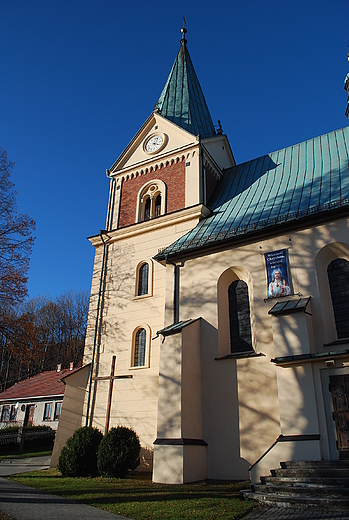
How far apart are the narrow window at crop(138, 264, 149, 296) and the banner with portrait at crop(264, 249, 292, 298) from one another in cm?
567

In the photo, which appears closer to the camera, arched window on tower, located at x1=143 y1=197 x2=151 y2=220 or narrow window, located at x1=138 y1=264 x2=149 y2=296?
narrow window, located at x1=138 y1=264 x2=149 y2=296

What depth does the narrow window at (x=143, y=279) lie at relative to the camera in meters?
16.5

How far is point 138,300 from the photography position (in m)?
16.1

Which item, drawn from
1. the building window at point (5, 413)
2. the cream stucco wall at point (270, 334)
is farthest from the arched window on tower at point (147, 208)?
the building window at point (5, 413)

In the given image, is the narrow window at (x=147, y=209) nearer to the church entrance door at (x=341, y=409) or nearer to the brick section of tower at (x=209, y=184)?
the brick section of tower at (x=209, y=184)

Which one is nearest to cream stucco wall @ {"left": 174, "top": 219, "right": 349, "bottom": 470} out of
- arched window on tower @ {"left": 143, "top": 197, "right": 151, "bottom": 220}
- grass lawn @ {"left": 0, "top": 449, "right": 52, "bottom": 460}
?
arched window on tower @ {"left": 143, "top": 197, "right": 151, "bottom": 220}

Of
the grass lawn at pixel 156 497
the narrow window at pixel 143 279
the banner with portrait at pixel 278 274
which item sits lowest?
the grass lawn at pixel 156 497

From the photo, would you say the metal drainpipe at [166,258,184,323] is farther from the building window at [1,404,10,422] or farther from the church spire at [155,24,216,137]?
the building window at [1,404,10,422]

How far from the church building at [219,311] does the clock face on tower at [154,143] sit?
0.24 feet

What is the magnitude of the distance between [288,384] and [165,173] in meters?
11.7

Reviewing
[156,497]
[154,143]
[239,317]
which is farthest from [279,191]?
[156,497]

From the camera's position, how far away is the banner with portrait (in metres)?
12.0

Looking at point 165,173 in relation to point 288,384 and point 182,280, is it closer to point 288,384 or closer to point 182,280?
point 182,280

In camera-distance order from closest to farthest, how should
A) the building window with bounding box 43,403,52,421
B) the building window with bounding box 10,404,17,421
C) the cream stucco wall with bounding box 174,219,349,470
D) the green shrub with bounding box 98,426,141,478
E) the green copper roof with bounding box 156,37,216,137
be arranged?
the cream stucco wall with bounding box 174,219,349,470 < the green shrub with bounding box 98,426,141,478 < the green copper roof with bounding box 156,37,216,137 < the building window with bounding box 43,403,52,421 < the building window with bounding box 10,404,17,421
